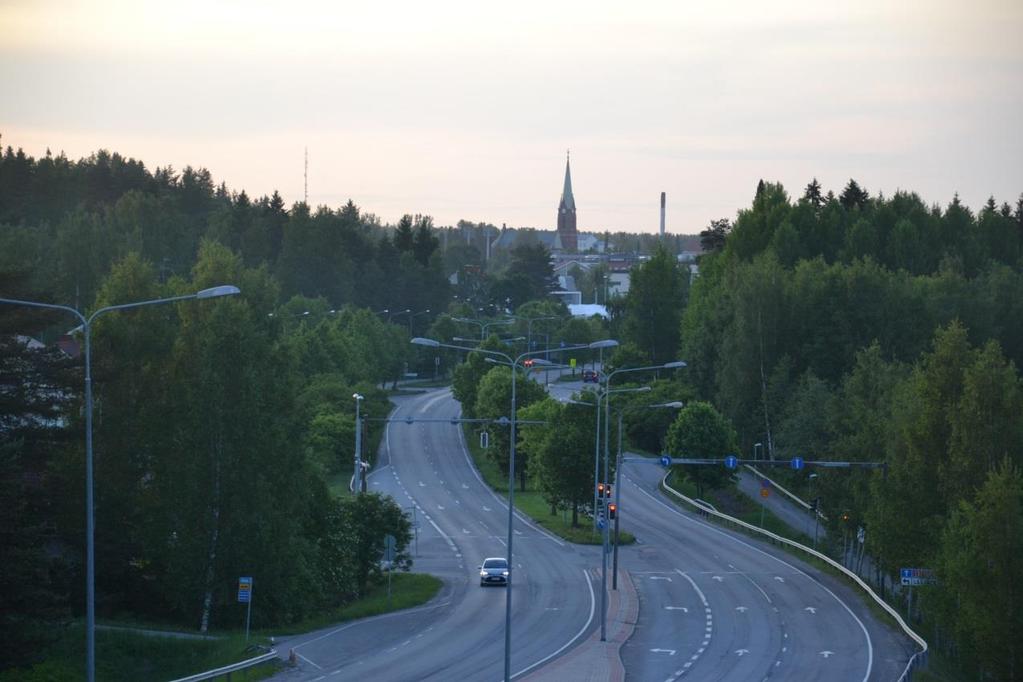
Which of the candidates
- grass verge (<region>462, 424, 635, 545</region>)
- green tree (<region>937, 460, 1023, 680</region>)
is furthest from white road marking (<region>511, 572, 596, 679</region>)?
green tree (<region>937, 460, 1023, 680</region>)

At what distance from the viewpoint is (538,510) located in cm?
8475

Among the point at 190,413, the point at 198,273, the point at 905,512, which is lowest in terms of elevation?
the point at 905,512

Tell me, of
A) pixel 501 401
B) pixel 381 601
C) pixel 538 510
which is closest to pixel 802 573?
pixel 381 601

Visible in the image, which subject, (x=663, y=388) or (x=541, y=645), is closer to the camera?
(x=541, y=645)

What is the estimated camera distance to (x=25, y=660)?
35.9 meters

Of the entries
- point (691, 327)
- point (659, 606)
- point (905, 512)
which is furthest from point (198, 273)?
point (691, 327)

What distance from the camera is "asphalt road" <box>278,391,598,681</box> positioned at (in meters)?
42.3

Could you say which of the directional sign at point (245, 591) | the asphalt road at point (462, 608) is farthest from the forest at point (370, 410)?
the directional sign at point (245, 591)


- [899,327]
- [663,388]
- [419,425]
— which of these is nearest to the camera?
[899,327]

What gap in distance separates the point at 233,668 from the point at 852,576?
30.7 metres

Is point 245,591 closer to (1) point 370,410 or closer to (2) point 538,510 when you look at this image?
(2) point 538,510

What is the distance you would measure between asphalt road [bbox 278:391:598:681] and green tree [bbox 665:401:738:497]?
37.1 feet

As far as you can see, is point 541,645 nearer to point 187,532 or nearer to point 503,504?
point 187,532

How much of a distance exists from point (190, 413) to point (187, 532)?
164 inches
